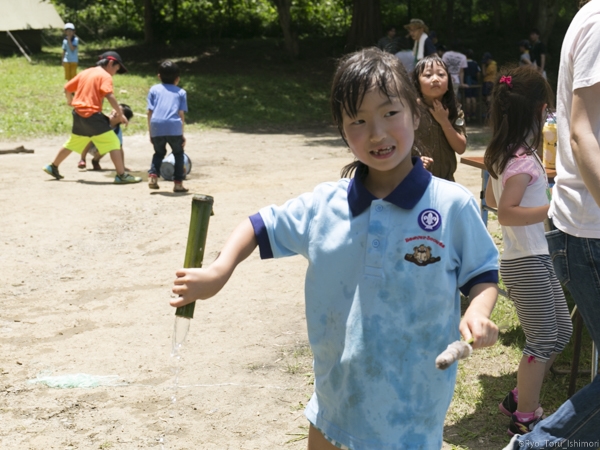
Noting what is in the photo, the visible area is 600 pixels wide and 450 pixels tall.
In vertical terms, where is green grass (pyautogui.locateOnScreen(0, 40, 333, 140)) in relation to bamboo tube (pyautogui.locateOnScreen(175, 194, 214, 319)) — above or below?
below

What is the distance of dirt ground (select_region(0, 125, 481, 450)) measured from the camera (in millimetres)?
3666

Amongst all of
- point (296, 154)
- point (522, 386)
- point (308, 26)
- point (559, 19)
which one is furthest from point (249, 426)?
point (559, 19)

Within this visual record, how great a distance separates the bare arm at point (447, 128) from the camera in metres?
4.44

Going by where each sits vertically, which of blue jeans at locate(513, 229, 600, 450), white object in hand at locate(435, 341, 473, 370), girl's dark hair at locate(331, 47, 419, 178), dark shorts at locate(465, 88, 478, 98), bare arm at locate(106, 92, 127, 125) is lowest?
dark shorts at locate(465, 88, 478, 98)

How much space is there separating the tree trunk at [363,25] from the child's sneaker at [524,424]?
1987cm

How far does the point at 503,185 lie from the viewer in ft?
10.8

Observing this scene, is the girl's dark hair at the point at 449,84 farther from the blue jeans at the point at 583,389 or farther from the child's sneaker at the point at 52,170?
the child's sneaker at the point at 52,170

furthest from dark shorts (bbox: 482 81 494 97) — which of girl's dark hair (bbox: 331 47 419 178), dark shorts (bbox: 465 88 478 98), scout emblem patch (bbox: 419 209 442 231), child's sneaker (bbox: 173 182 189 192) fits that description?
scout emblem patch (bbox: 419 209 442 231)

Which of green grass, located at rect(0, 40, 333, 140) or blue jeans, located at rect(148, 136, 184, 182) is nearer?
blue jeans, located at rect(148, 136, 184, 182)

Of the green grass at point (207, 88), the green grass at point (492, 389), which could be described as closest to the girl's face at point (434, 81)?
the green grass at point (492, 389)

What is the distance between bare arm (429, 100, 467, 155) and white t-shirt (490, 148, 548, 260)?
1.01m

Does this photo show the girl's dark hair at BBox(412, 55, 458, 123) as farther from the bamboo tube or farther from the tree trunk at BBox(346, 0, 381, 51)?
the tree trunk at BBox(346, 0, 381, 51)

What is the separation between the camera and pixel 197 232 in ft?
6.59

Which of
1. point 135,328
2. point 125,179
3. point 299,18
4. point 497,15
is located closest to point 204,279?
point 135,328
